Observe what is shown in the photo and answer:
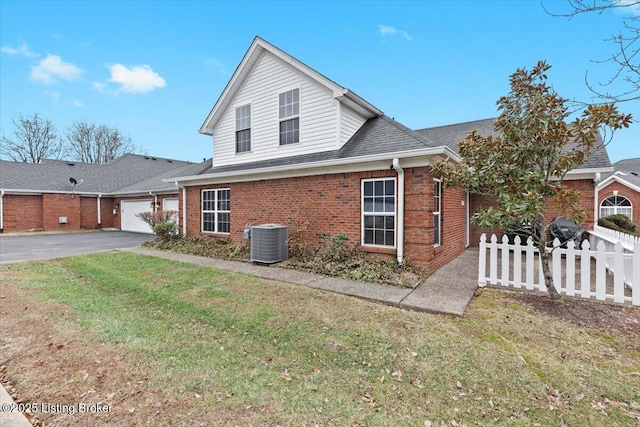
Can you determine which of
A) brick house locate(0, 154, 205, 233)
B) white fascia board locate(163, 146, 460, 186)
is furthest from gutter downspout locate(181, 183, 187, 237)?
brick house locate(0, 154, 205, 233)

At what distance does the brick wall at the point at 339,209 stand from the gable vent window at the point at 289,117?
1.66m

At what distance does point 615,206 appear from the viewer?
65.7ft

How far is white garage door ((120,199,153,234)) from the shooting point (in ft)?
64.6

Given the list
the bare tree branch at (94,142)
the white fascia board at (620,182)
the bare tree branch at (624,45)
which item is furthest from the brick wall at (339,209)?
the bare tree branch at (94,142)

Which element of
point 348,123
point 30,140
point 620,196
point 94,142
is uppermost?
point 94,142

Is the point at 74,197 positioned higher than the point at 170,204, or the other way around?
the point at 74,197

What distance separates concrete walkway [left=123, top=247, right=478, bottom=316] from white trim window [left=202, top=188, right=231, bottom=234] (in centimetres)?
290

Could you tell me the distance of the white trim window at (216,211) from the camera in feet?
36.9

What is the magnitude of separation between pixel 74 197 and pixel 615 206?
3811 cm

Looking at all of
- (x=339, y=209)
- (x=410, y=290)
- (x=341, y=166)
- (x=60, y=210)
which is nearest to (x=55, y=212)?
(x=60, y=210)

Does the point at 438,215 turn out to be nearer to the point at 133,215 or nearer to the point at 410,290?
the point at 410,290

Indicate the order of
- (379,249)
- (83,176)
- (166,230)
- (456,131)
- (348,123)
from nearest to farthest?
(379,249)
(348,123)
(166,230)
(456,131)
(83,176)

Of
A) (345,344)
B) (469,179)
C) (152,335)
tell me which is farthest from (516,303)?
(152,335)

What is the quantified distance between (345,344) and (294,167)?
5.83 meters
